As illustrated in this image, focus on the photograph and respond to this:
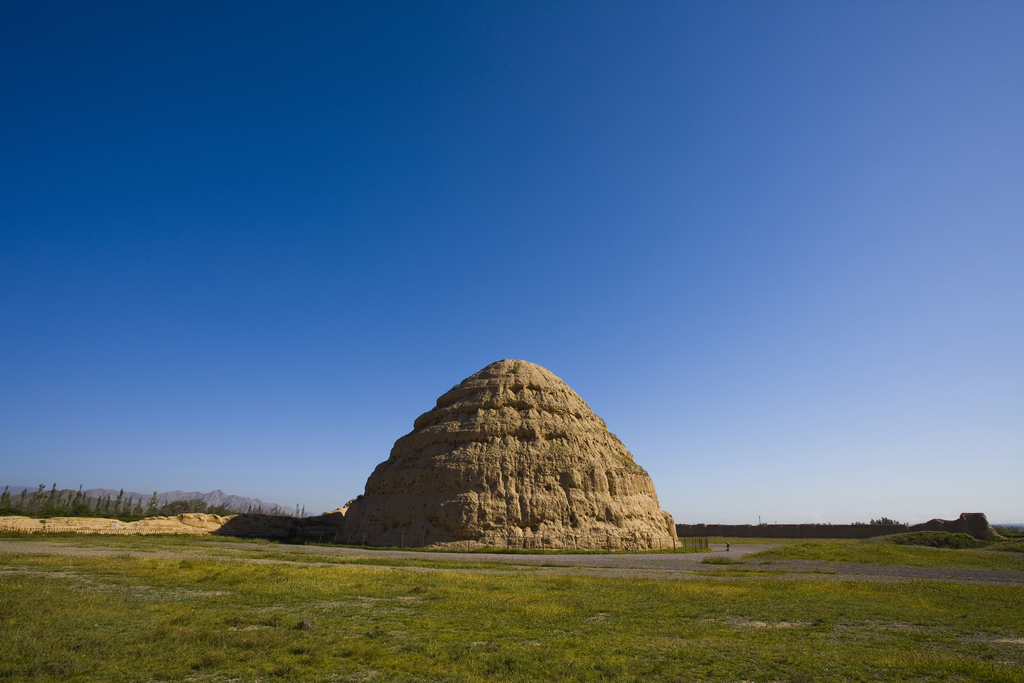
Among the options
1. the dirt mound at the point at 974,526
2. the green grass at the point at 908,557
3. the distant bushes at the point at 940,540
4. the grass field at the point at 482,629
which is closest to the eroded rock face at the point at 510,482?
the green grass at the point at 908,557

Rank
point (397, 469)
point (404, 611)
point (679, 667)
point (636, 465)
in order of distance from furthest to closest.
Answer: point (636, 465) < point (397, 469) < point (404, 611) < point (679, 667)

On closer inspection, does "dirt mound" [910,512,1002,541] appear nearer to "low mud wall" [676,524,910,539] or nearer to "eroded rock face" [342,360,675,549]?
"low mud wall" [676,524,910,539]

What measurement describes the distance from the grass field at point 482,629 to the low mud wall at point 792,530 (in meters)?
58.3

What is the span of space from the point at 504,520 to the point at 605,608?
24.2 meters

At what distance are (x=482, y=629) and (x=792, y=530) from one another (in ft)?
247

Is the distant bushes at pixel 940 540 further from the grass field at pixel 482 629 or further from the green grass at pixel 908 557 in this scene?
the grass field at pixel 482 629

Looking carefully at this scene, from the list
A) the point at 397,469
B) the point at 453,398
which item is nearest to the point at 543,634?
the point at 397,469

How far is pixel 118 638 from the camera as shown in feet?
24.8

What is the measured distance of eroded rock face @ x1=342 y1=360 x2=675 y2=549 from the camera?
34625 millimetres

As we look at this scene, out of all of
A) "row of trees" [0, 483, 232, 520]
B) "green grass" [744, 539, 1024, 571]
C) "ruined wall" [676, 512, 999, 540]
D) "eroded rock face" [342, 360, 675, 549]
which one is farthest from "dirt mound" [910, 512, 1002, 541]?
"row of trees" [0, 483, 232, 520]

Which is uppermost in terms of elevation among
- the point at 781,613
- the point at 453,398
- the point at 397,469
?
the point at 453,398

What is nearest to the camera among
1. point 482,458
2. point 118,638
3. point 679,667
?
point 679,667

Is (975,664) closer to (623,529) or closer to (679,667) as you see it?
(679,667)

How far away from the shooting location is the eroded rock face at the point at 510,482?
1363 inches
